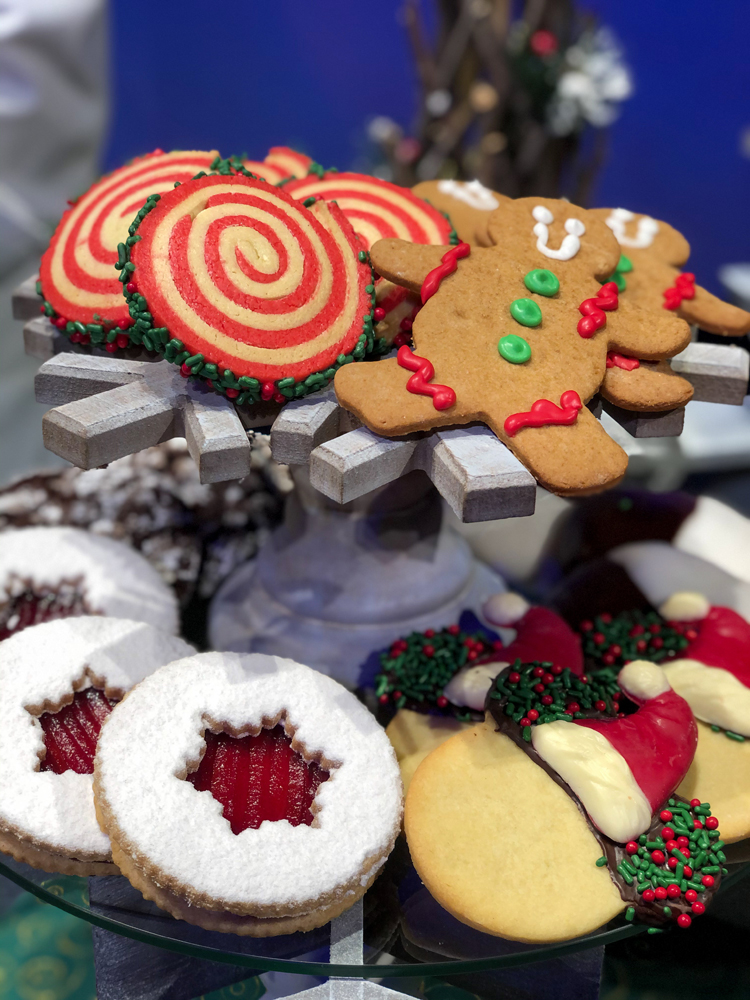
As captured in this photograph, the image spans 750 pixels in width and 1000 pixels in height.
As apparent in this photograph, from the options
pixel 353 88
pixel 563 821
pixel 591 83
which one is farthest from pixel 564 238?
pixel 353 88

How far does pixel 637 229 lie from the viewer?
0.86 meters

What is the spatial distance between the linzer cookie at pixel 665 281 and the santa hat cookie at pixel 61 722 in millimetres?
553

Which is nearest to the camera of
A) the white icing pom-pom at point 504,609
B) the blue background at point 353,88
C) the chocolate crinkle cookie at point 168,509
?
the white icing pom-pom at point 504,609

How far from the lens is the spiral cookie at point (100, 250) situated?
720 millimetres

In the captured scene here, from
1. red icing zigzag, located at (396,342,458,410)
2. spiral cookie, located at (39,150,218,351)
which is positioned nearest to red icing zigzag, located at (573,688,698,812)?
red icing zigzag, located at (396,342,458,410)

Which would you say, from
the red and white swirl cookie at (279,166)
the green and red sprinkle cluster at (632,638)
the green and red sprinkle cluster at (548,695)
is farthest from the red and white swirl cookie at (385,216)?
the green and red sprinkle cluster at (632,638)

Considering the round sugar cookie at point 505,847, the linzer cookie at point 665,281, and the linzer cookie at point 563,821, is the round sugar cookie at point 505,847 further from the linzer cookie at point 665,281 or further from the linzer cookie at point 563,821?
the linzer cookie at point 665,281

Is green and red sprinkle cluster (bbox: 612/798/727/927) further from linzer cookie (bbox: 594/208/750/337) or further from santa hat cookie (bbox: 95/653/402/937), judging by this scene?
linzer cookie (bbox: 594/208/750/337)

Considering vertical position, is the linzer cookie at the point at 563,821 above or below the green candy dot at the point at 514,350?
below

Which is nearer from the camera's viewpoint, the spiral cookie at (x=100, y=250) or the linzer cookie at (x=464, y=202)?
the spiral cookie at (x=100, y=250)

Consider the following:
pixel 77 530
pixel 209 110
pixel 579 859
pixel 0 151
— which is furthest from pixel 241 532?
pixel 209 110

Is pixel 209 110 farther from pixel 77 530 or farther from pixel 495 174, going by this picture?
pixel 77 530

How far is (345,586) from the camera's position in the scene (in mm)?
966

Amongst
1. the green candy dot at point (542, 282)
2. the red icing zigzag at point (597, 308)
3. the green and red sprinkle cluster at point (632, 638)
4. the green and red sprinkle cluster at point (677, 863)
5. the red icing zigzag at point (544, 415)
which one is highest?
the green candy dot at point (542, 282)
